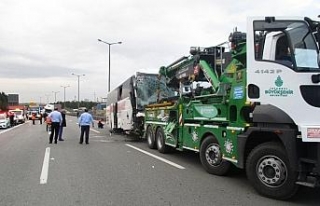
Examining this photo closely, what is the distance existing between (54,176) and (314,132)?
577 centimetres

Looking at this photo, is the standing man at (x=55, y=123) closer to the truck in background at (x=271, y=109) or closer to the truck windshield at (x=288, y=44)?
the truck in background at (x=271, y=109)

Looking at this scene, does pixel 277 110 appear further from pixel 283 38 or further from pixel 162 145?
pixel 162 145

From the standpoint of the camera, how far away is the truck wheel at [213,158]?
32.0 ft

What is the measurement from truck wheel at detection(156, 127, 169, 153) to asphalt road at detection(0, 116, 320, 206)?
1.15 metres

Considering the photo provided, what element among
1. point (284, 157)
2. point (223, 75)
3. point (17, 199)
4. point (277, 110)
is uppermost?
point (223, 75)

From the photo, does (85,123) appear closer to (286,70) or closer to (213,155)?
(213,155)

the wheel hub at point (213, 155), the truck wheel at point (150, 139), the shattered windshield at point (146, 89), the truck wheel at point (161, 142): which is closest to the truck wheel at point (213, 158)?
the wheel hub at point (213, 155)

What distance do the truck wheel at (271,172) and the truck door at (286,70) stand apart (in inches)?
23.0

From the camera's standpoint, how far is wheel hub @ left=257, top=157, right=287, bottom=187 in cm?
739

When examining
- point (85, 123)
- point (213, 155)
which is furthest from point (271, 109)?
point (85, 123)

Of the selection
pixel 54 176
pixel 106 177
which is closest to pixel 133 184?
pixel 106 177

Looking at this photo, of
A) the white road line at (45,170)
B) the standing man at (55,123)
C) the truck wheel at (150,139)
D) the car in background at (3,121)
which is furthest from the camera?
the car in background at (3,121)

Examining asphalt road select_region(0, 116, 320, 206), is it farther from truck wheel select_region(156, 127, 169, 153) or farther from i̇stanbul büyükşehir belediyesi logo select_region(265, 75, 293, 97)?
i̇stanbul büyükşehir belediyesi logo select_region(265, 75, 293, 97)

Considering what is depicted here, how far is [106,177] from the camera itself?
9.74m
